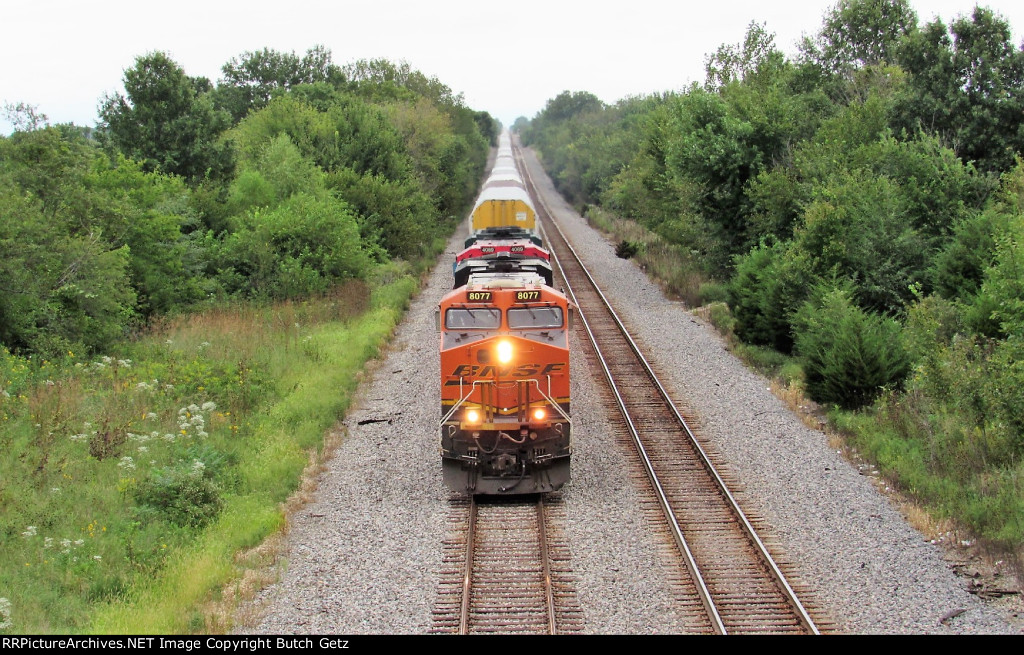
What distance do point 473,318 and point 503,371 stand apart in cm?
102

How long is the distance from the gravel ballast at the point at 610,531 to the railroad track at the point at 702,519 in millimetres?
405

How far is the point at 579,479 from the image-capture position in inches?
574

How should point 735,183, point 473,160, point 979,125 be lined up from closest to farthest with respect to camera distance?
point 979,125 → point 735,183 → point 473,160

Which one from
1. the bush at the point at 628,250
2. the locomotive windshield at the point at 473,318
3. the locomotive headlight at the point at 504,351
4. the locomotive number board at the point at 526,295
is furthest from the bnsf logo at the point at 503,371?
the bush at the point at 628,250

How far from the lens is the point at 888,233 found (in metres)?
21.1

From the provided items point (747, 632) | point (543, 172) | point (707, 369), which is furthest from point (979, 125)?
point (543, 172)

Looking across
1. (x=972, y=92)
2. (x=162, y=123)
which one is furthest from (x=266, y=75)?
(x=972, y=92)

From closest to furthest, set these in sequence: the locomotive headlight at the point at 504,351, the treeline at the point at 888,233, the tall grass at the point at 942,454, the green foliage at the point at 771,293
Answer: the tall grass at the point at 942,454 → the locomotive headlight at the point at 504,351 → the treeline at the point at 888,233 → the green foliage at the point at 771,293

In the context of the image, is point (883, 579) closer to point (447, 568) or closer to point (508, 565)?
point (508, 565)

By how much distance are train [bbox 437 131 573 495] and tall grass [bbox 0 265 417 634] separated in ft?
10.1

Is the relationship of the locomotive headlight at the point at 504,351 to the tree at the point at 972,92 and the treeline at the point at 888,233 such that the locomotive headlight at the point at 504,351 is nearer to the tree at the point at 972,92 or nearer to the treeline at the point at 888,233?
the treeline at the point at 888,233

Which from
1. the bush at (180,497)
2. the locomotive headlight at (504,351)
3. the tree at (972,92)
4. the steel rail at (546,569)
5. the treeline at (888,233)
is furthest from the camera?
the tree at (972,92)

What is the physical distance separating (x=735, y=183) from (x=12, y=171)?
22.6 m

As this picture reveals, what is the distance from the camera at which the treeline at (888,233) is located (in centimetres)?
1390
